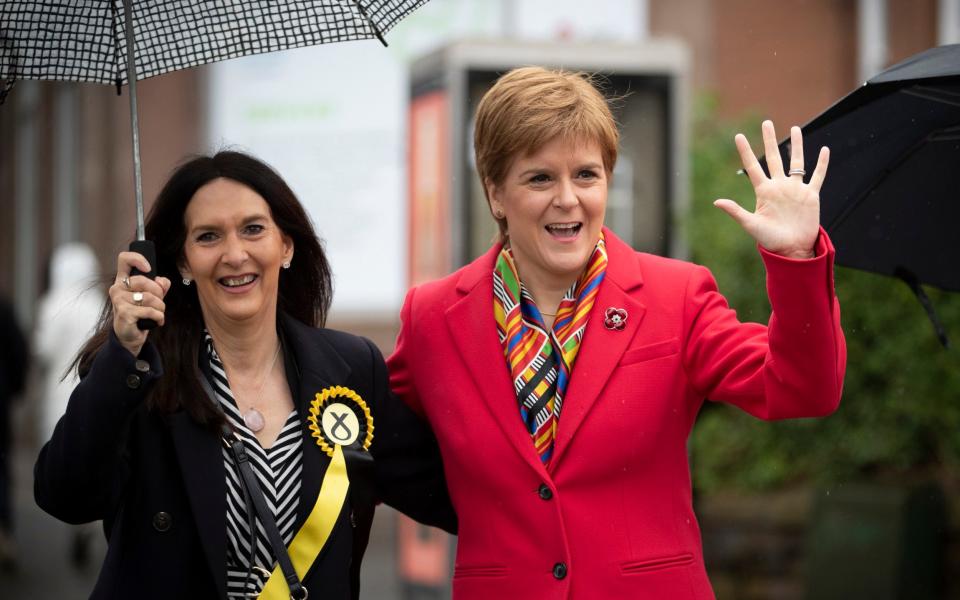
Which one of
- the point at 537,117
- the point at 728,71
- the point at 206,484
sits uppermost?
the point at 728,71

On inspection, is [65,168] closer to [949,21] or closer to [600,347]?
[949,21]

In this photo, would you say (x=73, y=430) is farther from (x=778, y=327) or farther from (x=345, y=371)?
(x=778, y=327)

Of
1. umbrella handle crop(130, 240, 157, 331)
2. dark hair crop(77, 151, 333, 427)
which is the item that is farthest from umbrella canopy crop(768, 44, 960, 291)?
umbrella handle crop(130, 240, 157, 331)

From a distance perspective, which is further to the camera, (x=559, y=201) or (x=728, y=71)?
(x=728, y=71)

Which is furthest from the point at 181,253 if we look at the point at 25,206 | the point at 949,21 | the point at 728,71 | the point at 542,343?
the point at 25,206

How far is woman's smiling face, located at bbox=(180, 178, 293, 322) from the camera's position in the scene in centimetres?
356

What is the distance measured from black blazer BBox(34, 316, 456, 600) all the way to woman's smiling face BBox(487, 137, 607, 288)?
0.59m

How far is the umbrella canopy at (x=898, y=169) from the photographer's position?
3.60 metres

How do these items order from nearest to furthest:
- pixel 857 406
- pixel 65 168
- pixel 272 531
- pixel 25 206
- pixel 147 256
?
pixel 147 256 < pixel 272 531 < pixel 857 406 < pixel 65 168 < pixel 25 206

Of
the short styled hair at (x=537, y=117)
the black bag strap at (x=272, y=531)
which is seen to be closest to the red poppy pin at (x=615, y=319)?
the short styled hair at (x=537, y=117)

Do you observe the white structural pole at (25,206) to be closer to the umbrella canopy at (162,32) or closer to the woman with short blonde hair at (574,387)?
the umbrella canopy at (162,32)

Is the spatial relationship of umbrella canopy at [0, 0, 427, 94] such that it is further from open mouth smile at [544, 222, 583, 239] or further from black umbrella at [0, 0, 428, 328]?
open mouth smile at [544, 222, 583, 239]

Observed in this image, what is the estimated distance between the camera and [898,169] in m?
3.94

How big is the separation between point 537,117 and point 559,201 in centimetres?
20
